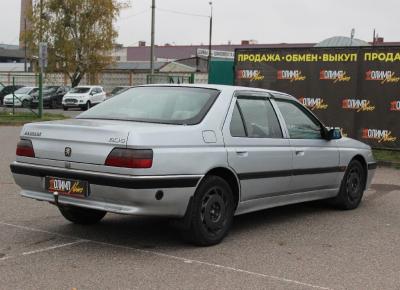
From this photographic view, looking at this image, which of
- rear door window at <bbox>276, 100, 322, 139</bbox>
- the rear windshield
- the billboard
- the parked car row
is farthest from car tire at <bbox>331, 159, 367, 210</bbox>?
→ the parked car row

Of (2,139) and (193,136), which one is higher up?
(193,136)

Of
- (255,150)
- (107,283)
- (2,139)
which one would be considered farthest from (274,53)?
(107,283)

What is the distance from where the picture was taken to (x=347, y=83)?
14.0 m

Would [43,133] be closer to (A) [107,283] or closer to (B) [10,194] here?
(A) [107,283]

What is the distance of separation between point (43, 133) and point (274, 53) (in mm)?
9932

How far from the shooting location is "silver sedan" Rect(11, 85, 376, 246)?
540 centimetres

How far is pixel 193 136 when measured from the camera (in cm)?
573

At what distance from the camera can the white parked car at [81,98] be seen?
116 ft

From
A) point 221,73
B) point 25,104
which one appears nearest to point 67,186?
point 221,73

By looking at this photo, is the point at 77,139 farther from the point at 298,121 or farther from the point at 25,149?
the point at 298,121

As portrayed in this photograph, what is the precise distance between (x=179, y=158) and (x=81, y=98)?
3049 centimetres

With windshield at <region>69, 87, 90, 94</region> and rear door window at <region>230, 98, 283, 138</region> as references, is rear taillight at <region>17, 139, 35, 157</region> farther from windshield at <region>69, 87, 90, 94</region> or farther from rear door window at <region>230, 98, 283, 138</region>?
windshield at <region>69, 87, 90, 94</region>

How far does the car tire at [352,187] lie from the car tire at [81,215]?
10.4 feet

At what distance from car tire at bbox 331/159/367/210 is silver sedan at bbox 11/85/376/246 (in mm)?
726
